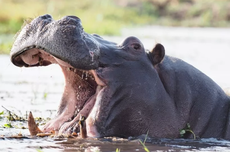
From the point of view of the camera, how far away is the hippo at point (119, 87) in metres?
5.06

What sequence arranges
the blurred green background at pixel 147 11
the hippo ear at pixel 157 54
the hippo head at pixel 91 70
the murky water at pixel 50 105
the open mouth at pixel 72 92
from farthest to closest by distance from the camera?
the blurred green background at pixel 147 11, the hippo ear at pixel 157 54, the open mouth at pixel 72 92, the murky water at pixel 50 105, the hippo head at pixel 91 70

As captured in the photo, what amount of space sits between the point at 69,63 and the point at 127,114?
29.9 inches

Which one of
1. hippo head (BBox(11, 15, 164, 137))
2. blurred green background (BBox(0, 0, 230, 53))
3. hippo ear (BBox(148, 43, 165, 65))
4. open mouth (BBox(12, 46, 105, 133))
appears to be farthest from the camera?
blurred green background (BBox(0, 0, 230, 53))

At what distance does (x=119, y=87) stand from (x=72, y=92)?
0.54m

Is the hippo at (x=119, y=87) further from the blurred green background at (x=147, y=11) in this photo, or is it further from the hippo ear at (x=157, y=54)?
the blurred green background at (x=147, y=11)

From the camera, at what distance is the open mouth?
17.6 ft

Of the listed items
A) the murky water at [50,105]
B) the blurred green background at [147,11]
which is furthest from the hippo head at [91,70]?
the blurred green background at [147,11]

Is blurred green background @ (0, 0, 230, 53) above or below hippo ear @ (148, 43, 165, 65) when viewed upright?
above

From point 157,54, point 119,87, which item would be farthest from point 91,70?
point 157,54

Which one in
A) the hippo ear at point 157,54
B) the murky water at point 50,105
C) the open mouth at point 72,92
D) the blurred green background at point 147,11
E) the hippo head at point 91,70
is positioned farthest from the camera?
the blurred green background at point 147,11

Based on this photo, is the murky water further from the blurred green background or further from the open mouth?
the blurred green background

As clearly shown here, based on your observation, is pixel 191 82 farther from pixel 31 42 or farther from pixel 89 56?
pixel 31 42

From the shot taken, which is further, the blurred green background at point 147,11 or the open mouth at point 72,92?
the blurred green background at point 147,11

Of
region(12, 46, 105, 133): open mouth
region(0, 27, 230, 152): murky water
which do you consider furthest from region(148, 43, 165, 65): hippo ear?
region(12, 46, 105, 133): open mouth
